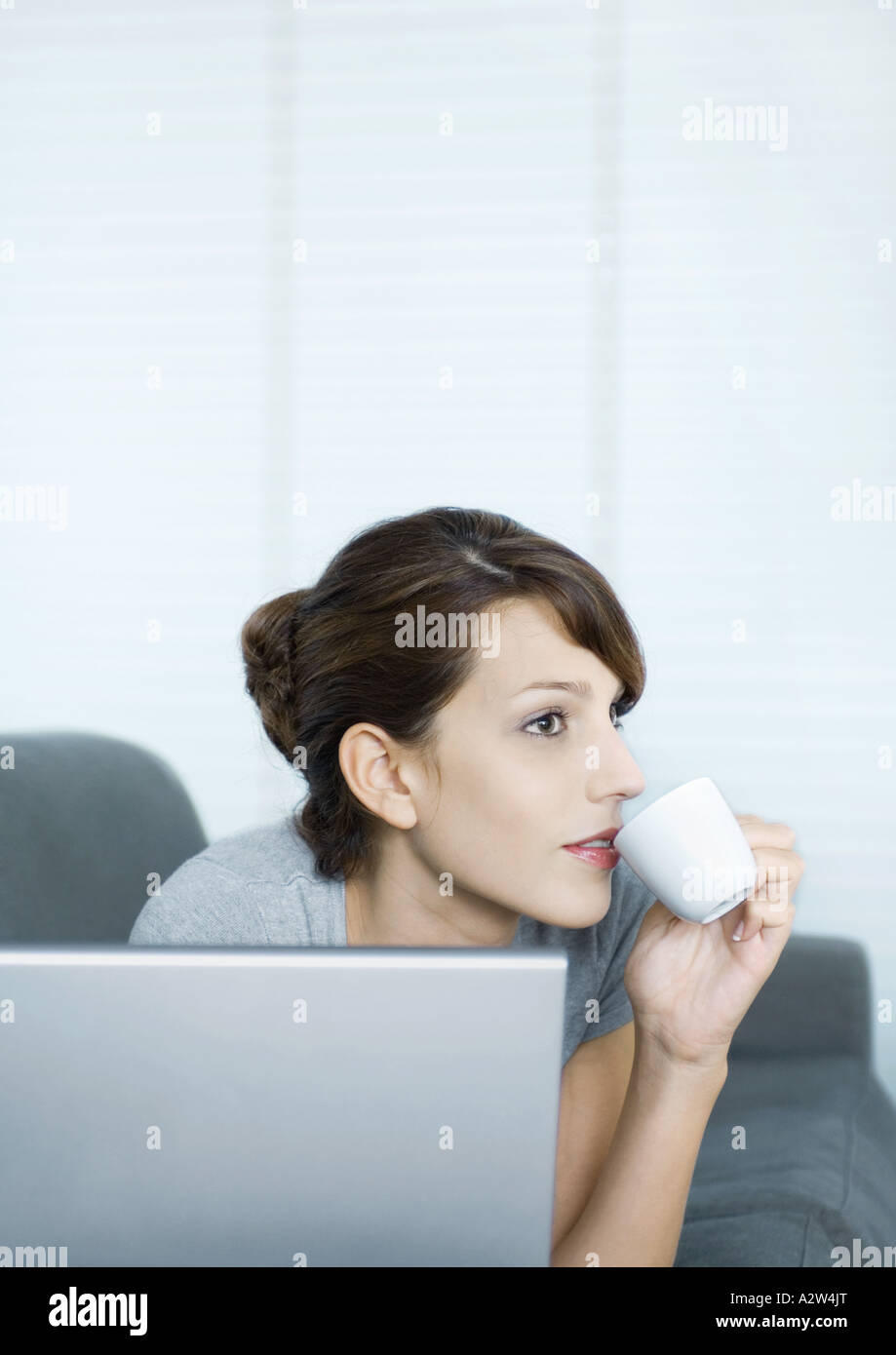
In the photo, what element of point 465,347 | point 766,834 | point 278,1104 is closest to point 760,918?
point 766,834

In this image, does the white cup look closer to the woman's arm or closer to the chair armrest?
the woman's arm

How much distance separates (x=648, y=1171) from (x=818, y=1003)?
0.86 metres

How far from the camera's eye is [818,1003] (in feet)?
→ 5.83

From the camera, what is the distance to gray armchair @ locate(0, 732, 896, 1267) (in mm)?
1219

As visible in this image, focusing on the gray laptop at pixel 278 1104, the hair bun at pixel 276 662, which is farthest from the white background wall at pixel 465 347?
the gray laptop at pixel 278 1104

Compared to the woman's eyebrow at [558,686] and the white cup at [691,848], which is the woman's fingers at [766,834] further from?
the woman's eyebrow at [558,686]

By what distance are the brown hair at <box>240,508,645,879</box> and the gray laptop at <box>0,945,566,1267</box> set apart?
1.99 ft

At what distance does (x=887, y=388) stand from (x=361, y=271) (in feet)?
3.76

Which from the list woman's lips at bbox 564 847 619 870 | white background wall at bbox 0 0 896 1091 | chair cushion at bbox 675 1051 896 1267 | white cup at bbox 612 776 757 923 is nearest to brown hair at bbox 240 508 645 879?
woman's lips at bbox 564 847 619 870

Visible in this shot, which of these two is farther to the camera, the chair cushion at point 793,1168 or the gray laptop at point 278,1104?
the chair cushion at point 793,1168

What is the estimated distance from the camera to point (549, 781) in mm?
1089

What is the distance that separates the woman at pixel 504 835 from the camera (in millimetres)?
1023

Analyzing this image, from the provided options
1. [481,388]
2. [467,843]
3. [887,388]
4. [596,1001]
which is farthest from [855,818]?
[467,843]
